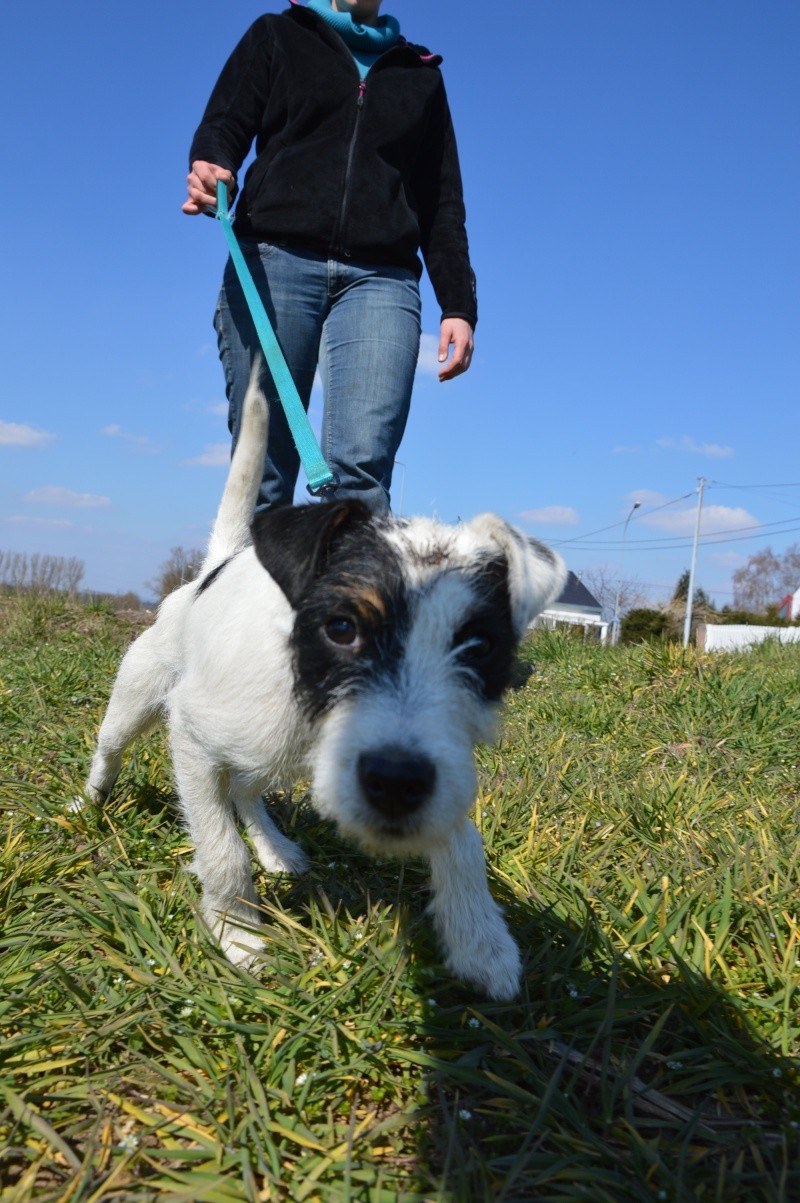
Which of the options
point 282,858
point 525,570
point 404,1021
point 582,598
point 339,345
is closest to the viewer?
point 404,1021

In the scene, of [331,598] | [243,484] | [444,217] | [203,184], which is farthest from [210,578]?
[444,217]

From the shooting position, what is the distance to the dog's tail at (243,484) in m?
3.42

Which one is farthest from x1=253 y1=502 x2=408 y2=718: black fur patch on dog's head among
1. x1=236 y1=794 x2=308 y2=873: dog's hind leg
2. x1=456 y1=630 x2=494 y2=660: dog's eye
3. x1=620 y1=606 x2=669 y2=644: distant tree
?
x1=620 y1=606 x2=669 y2=644: distant tree

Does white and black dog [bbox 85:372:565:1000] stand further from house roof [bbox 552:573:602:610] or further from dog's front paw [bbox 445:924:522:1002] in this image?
house roof [bbox 552:573:602:610]

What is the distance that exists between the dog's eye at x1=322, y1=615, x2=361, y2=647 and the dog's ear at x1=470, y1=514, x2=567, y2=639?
56 cm

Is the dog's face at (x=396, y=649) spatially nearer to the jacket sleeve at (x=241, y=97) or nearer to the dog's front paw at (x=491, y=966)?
the dog's front paw at (x=491, y=966)

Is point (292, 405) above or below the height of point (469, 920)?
above

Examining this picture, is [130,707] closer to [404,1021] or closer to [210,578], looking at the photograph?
[210,578]

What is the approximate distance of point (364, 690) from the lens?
2264 mm

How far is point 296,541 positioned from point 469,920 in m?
1.21

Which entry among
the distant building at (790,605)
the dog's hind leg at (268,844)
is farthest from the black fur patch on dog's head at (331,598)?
the distant building at (790,605)

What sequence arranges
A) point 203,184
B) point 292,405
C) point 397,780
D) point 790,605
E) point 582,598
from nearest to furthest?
1. point 397,780
2. point 292,405
3. point 203,184
4. point 582,598
5. point 790,605

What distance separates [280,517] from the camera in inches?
100

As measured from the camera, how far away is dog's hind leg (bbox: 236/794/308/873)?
330 centimetres
